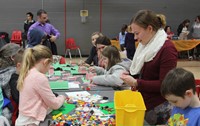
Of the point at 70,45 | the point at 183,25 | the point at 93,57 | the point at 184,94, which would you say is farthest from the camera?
the point at 183,25

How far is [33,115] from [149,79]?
3.34ft

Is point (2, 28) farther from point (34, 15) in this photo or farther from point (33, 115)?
point (33, 115)

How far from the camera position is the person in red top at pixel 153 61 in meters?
2.27

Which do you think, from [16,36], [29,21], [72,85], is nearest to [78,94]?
[72,85]

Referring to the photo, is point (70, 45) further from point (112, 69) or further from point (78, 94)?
point (78, 94)

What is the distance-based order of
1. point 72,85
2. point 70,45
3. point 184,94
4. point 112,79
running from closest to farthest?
point 184,94 < point 112,79 < point 72,85 < point 70,45

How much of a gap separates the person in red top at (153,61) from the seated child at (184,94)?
1.75 ft

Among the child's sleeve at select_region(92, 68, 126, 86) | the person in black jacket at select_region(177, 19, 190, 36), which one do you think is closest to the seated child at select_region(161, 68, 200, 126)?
the child's sleeve at select_region(92, 68, 126, 86)

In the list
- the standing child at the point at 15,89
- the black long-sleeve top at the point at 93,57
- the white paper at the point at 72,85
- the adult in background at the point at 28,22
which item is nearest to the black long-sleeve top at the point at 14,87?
the standing child at the point at 15,89

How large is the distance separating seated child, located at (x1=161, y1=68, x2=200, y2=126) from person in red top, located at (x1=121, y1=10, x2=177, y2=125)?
0.53 metres

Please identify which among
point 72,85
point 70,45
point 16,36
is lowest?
point 70,45

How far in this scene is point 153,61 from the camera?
7.60ft

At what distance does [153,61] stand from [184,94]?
2.27 feet

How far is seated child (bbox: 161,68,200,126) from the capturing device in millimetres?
1654
